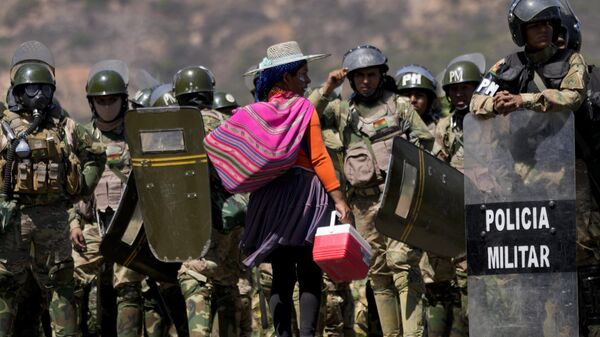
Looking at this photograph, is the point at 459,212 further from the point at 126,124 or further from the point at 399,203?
the point at 126,124

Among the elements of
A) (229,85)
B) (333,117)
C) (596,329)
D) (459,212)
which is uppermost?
(229,85)

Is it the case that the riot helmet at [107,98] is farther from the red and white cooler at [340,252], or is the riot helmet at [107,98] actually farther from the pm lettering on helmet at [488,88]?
the pm lettering on helmet at [488,88]

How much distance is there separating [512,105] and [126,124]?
10.1 feet

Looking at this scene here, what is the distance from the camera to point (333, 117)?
1312 cm

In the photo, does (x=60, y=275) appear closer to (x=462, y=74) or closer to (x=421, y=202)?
(x=421, y=202)

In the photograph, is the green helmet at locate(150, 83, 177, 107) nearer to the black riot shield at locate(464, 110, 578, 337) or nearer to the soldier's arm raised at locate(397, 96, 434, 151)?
the soldier's arm raised at locate(397, 96, 434, 151)

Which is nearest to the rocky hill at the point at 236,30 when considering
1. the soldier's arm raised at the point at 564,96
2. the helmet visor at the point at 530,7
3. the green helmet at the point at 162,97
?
the green helmet at the point at 162,97

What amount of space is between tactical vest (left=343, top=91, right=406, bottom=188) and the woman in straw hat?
9.80 feet

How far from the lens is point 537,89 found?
31.6 ft

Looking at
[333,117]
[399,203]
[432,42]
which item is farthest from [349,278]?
[432,42]

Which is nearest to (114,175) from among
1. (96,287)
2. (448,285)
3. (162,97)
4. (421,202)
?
(162,97)

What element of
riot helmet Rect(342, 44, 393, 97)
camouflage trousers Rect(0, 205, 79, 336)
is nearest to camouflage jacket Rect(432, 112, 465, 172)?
riot helmet Rect(342, 44, 393, 97)

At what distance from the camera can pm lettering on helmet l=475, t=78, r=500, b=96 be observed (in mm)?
9602

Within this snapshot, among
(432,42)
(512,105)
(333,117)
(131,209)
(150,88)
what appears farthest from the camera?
(432,42)
